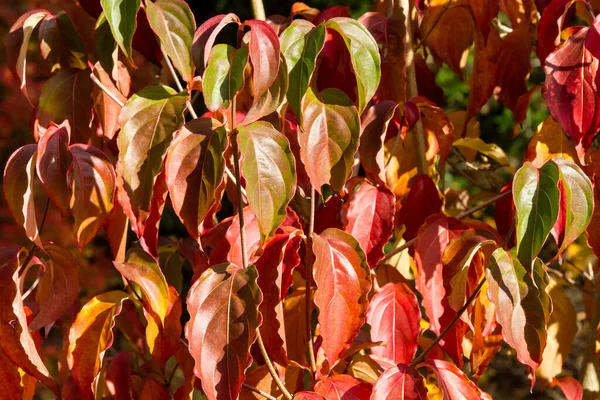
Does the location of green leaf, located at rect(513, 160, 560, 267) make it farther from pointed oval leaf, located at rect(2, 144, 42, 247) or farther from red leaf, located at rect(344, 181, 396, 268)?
pointed oval leaf, located at rect(2, 144, 42, 247)

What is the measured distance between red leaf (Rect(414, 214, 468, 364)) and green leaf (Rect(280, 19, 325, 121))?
39 centimetres

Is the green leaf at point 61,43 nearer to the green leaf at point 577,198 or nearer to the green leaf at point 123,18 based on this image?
the green leaf at point 123,18

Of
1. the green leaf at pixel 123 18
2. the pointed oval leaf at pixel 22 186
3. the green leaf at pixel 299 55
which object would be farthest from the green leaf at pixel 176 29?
the pointed oval leaf at pixel 22 186

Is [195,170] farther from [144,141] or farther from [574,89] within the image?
[574,89]

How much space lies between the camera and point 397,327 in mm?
1392

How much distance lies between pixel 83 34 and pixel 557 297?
1296 mm

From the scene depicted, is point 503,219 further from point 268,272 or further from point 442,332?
point 268,272

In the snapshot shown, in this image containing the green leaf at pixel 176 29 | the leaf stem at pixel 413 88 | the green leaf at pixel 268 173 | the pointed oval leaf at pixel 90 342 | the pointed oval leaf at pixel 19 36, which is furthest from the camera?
the leaf stem at pixel 413 88

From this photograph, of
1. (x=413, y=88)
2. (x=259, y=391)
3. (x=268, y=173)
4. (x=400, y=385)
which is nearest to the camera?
(x=268, y=173)

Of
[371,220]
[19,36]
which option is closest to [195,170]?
[371,220]

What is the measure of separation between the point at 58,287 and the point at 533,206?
82 centimetres

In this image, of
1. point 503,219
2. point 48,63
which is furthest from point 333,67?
point 48,63

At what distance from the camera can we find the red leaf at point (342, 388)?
123 centimetres

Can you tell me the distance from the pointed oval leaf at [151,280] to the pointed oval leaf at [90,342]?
64mm
